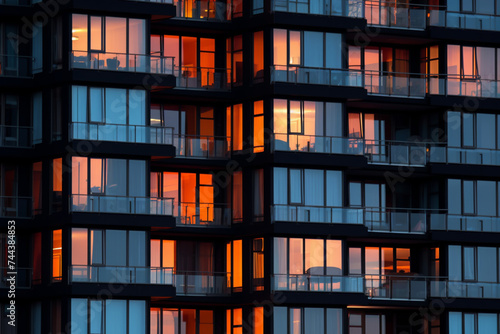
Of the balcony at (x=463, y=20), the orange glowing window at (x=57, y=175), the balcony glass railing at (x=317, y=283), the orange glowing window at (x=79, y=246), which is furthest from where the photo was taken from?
the balcony at (x=463, y=20)

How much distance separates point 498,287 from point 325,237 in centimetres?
912

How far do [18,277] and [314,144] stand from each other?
575 inches

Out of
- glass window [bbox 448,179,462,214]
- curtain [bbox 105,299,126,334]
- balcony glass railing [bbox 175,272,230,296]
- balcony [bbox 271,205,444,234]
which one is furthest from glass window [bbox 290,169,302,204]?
curtain [bbox 105,299,126,334]

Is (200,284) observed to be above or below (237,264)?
below

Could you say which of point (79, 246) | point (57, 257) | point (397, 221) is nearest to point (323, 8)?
point (397, 221)

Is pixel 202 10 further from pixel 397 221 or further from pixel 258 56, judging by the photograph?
pixel 397 221

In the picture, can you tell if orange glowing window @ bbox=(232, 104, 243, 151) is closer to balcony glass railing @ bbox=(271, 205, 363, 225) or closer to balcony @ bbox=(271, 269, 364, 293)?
balcony glass railing @ bbox=(271, 205, 363, 225)

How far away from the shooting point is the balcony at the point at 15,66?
78.1 metres

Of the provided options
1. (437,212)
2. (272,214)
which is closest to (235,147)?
(272,214)

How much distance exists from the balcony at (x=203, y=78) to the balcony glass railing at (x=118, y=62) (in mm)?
2325

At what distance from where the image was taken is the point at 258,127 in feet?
261

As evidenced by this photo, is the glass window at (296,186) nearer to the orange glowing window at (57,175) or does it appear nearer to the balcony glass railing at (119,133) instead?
the balcony glass railing at (119,133)

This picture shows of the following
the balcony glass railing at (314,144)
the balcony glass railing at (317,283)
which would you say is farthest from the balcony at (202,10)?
the balcony glass railing at (317,283)

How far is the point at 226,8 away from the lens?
81.5m
